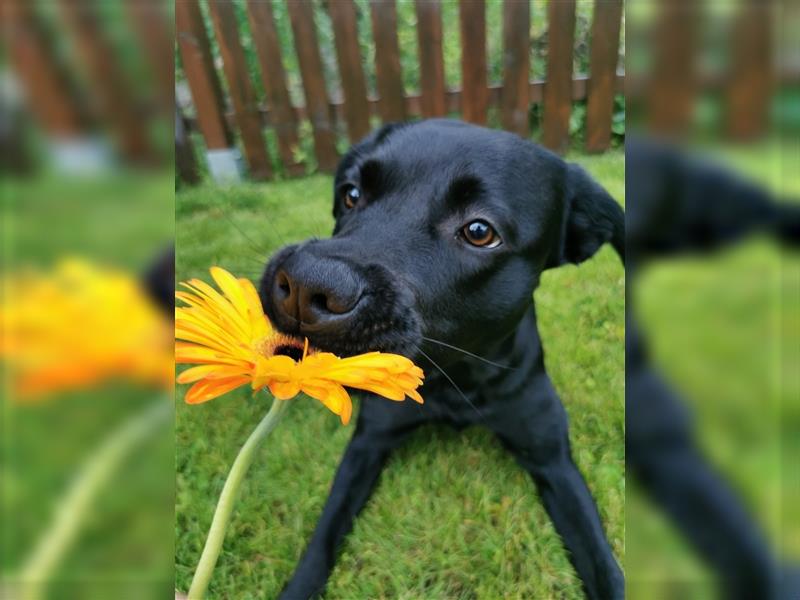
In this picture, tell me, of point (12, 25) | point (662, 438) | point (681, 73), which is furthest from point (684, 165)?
point (12, 25)

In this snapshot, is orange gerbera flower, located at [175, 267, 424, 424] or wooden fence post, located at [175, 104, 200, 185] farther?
wooden fence post, located at [175, 104, 200, 185]

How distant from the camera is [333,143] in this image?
1.34 meters

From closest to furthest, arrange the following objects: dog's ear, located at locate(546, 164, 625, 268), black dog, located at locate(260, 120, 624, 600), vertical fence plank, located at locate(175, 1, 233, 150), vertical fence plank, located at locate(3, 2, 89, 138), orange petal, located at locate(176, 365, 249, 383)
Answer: vertical fence plank, located at locate(3, 2, 89, 138) → orange petal, located at locate(176, 365, 249, 383) → black dog, located at locate(260, 120, 624, 600) → vertical fence plank, located at locate(175, 1, 233, 150) → dog's ear, located at locate(546, 164, 625, 268)

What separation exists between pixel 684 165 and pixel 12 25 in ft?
2.39

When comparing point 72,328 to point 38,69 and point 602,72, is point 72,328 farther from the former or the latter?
point 602,72

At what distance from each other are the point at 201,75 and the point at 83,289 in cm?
75

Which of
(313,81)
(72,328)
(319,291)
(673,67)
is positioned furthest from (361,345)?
(313,81)

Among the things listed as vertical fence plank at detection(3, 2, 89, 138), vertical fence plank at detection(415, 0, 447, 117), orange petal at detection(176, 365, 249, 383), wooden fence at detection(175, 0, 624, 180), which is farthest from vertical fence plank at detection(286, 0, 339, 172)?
vertical fence plank at detection(3, 2, 89, 138)

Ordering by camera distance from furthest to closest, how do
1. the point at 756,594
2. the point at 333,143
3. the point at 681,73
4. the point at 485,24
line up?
1. the point at 333,143
2. the point at 485,24
3. the point at 756,594
4. the point at 681,73

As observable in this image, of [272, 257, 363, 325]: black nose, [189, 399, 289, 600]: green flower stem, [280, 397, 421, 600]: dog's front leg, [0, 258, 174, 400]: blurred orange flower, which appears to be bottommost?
[280, 397, 421, 600]: dog's front leg

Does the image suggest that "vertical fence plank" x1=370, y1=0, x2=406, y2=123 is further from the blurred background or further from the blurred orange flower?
the blurred orange flower

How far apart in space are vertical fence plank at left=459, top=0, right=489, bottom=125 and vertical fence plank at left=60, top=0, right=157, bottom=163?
74 cm

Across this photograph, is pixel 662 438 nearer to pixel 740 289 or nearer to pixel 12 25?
pixel 740 289

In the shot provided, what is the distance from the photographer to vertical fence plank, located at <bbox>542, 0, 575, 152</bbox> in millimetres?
1053
